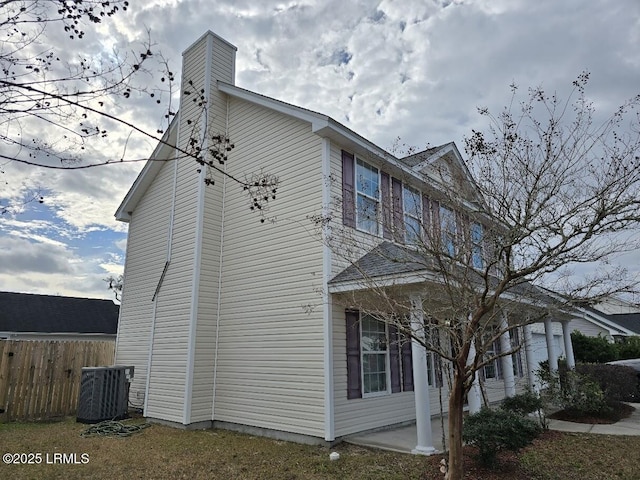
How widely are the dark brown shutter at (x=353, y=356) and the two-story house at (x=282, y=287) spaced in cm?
3

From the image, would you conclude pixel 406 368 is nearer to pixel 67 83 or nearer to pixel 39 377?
pixel 67 83

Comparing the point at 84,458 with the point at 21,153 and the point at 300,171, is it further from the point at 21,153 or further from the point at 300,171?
the point at 300,171

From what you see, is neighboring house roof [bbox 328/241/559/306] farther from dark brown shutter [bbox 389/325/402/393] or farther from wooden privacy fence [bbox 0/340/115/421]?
wooden privacy fence [bbox 0/340/115/421]

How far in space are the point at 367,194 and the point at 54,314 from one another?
19341mm

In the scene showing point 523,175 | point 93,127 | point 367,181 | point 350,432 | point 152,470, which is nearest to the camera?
point 93,127

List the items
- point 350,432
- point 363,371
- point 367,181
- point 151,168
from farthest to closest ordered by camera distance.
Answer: point 151,168, point 367,181, point 363,371, point 350,432

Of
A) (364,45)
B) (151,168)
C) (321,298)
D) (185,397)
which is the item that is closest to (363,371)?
(321,298)

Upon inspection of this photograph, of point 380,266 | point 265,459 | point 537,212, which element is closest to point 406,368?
point 380,266

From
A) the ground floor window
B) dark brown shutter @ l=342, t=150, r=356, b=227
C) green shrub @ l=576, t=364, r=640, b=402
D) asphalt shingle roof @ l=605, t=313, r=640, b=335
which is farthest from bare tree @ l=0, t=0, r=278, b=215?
asphalt shingle roof @ l=605, t=313, r=640, b=335

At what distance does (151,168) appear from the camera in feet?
40.9

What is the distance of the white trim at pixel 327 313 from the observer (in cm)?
756

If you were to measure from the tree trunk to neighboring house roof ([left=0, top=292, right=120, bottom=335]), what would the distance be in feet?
70.5

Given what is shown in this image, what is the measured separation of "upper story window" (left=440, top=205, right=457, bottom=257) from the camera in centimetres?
567

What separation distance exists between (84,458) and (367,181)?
7.26 m
